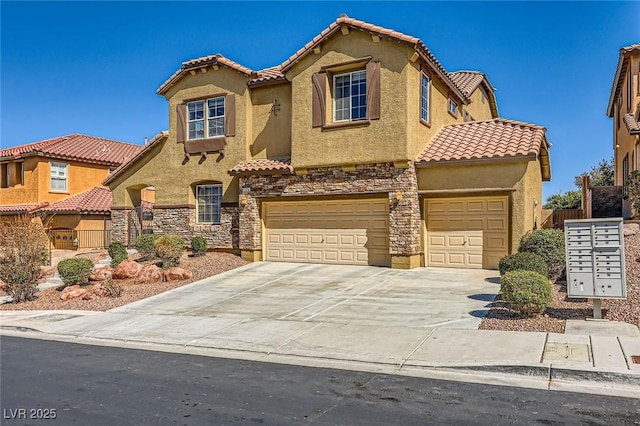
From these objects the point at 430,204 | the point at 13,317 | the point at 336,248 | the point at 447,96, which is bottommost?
the point at 13,317

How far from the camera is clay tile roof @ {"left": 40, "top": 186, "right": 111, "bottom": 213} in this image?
2927 cm

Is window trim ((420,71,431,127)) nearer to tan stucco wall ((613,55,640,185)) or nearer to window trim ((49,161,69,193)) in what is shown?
tan stucco wall ((613,55,640,185))

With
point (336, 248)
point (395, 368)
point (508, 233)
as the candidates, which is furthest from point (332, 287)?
point (395, 368)

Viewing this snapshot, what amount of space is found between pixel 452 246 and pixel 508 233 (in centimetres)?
180

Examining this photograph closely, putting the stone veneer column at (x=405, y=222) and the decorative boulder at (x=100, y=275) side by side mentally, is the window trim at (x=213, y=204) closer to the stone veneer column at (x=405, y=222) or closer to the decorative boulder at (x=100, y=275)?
the decorative boulder at (x=100, y=275)

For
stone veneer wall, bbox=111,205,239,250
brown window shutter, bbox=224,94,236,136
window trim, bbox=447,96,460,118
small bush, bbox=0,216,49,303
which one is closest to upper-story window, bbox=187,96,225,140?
brown window shutter, bbox=224,94,236,136

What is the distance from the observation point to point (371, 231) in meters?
18.2

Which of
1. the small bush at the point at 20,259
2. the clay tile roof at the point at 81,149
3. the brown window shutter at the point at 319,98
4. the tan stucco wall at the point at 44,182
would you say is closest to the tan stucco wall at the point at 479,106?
the brown window shutter at the point at 319,98

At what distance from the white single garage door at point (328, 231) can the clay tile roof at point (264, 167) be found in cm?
122

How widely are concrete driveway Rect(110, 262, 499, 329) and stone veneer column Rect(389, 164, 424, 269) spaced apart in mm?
487

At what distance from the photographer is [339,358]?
8.59 metres

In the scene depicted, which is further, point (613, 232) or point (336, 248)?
point (336, 248)

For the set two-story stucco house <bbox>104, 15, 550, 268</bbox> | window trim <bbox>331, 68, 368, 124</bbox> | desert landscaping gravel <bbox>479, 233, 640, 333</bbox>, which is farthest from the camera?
window trim <bbox>331, 68, 368, 124</bbox>

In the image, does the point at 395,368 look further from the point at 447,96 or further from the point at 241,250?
the point at 447,96
